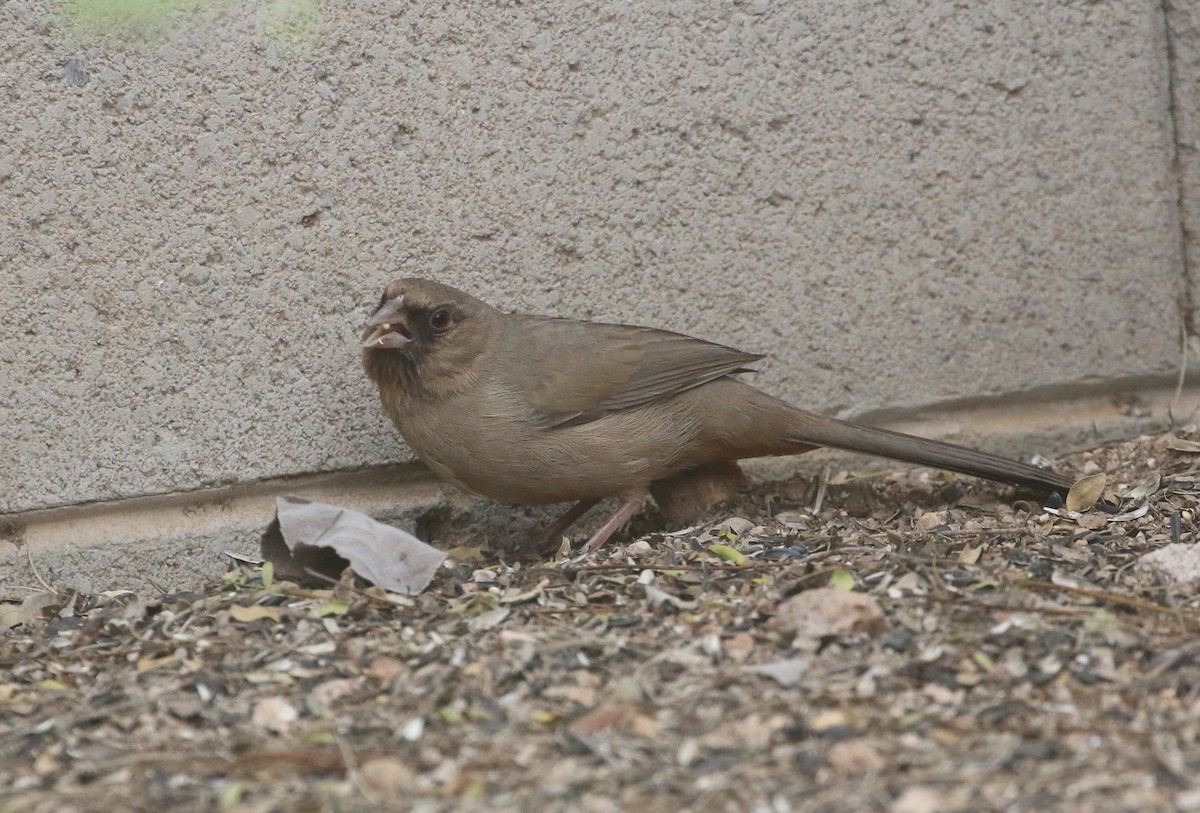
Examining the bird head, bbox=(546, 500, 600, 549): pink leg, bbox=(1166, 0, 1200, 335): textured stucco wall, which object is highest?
bbox=(1166, 0, 1200, 335): textured stucco wall

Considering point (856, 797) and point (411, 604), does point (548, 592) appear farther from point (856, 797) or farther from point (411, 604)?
point (856, 797)

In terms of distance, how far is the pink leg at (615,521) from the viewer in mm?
4828

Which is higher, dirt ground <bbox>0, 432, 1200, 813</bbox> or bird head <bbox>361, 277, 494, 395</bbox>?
bird head <bbox>361, 277, 494, 395</bbox>

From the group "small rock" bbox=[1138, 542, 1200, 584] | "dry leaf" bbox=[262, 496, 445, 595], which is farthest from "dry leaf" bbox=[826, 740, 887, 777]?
"dry leaf" bbox=[262, 496, 445, 595]

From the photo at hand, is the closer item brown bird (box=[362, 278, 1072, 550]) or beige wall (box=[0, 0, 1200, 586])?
beige wall (box=[0, 0, 1200, 586])

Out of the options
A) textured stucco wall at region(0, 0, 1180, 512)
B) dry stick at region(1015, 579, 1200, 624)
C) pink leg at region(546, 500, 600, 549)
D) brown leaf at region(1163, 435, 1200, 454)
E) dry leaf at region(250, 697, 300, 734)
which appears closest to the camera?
dry leaf at region(250, 697, 300, 734)

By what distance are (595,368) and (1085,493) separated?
1.62 metres

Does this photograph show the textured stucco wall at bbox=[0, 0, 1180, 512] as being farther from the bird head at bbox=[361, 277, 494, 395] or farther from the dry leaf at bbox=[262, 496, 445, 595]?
the dry leaf at bbox=[262, 496, 445, 595]

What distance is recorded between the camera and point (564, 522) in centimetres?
511

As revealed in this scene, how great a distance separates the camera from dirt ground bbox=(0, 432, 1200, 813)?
288 centimetres

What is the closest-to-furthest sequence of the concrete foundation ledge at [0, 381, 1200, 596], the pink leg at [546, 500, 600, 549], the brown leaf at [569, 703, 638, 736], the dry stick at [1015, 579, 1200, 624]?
the brown leaf at [569, 703, 638, 736] → the dry stick at [1015, 579, 1200, 624] → the concrete foundation ledge at [0, 381, 1200, 596] → the pink leg at [546, 500, 600, 549]

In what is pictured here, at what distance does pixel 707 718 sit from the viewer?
3.16m

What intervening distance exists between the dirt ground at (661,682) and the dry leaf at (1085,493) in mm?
163

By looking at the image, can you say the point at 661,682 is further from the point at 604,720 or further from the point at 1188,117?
the point at 1188,117
